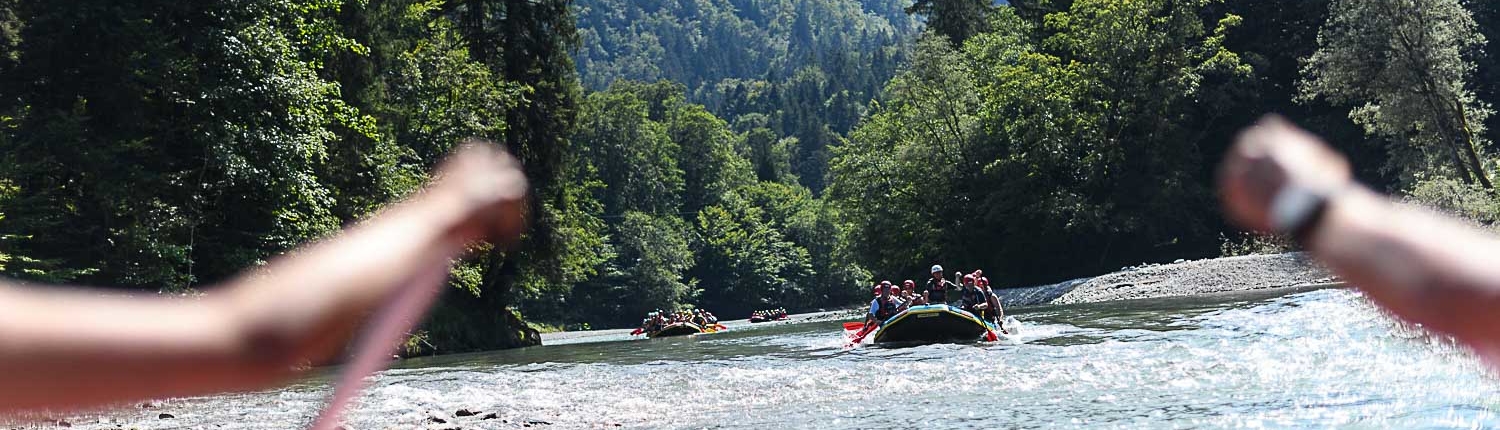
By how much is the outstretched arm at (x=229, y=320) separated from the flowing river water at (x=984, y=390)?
7486 millimetres

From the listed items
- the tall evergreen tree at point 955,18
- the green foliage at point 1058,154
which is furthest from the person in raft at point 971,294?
the tall evergreen tree at point 955,18

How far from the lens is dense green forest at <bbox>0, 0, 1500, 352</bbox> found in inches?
779

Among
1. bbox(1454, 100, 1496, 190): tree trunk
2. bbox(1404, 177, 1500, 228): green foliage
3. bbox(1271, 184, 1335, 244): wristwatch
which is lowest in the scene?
bbox(1271, 184, 1335, 244): wristwatch

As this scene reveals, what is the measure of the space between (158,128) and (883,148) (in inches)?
1475

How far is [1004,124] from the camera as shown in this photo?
50.3m

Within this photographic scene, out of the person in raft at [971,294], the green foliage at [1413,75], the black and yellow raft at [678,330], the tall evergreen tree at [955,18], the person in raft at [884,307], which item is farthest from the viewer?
the tall evergreen tree at [955,18]

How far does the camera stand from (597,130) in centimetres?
7694

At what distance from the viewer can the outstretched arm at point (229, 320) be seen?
1065 millimetres

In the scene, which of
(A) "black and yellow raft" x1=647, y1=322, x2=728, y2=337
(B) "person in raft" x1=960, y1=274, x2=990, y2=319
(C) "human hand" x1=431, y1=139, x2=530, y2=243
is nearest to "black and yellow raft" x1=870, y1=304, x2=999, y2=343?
(B) "person in raft" x1=960, y1=274, x2=990, y2=319

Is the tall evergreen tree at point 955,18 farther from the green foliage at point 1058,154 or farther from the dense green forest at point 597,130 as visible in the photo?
the green foliage at point 1058,154

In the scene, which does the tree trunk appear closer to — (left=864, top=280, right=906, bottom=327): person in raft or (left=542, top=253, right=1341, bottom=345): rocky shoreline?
(left=542, top=253, right=1341, bottom=345): rocky shoreline

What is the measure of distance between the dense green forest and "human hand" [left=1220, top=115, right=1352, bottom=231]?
17448mm

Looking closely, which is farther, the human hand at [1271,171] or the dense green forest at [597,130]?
the dense green forest at [597,130]

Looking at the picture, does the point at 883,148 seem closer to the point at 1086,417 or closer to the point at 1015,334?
the point at 1015,334
